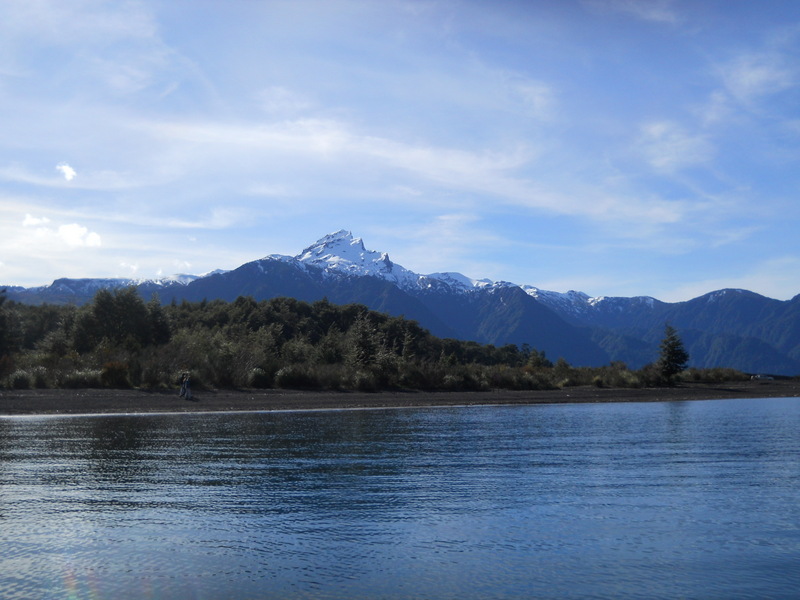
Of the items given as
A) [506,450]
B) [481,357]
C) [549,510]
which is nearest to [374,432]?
[506,450]

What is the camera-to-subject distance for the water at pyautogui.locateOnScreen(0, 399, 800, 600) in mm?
10438

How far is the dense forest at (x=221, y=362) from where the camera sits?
47844 millimetres

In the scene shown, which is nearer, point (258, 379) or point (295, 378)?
point (258, 379)

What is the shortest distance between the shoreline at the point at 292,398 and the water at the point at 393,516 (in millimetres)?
11881

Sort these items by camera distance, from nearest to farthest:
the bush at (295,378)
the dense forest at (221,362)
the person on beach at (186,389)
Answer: the person on beach at (186,389)
the dense forest at (221,362)
the bush at (295,378)

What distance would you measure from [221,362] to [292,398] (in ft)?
25.7

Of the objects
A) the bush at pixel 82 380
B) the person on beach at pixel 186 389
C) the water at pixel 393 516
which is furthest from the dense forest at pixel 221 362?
the water at pixel 393 516

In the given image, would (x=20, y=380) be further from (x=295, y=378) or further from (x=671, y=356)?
(x=671, y=356)

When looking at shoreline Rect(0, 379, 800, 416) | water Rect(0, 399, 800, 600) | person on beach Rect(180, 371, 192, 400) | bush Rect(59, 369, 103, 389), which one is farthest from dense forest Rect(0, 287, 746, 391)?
water Rect(0, 399, 800, 600)

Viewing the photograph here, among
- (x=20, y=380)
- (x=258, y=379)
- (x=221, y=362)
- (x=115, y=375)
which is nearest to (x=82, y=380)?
(x=115, y=375)

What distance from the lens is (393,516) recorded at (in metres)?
14.4

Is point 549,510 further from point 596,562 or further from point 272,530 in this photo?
point 272,530

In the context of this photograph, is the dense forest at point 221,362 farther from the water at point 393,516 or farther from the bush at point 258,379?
the water at point 393,516

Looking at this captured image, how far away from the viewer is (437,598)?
9734 millimetres
